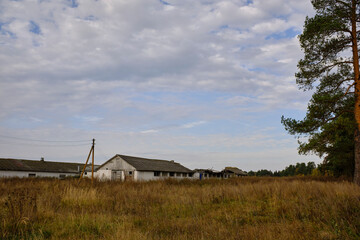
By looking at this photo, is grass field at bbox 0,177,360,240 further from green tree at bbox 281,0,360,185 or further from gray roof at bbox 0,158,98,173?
gray roof at bbox 0,158,98,173

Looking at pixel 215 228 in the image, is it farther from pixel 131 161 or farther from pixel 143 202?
pixel 131 161

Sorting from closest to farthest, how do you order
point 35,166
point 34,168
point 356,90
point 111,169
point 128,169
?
point 356,90 < point 128,169 < point 111,169 < point 34,168 < point 35,166

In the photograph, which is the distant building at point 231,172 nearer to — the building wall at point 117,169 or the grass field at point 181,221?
the building wall at point 117,169

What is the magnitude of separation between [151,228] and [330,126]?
10634 mm

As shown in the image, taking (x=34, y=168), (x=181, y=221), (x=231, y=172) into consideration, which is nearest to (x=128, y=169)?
(x=34, y=168)

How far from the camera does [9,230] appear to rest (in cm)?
562

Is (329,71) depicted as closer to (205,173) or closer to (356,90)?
(356,90)

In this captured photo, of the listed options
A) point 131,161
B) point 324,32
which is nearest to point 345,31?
point 324,32

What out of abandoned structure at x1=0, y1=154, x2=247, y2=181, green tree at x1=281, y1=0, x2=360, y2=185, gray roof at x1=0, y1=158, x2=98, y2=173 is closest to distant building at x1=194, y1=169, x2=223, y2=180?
abandoned structure at x1=0, y1=154, x2=247, y2=181

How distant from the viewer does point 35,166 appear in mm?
46094

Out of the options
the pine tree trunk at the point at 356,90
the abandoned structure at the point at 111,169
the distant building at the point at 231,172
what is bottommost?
the distant building at the point at 231,172

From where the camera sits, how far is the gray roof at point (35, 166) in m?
41.8

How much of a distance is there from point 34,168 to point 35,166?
3.57ft

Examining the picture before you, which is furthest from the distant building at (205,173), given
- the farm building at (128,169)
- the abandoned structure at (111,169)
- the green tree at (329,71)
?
the green tree at (329,71)
